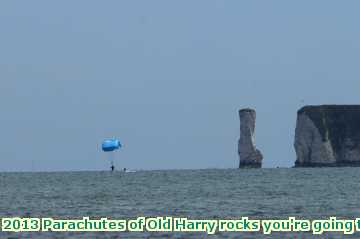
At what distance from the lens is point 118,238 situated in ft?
224

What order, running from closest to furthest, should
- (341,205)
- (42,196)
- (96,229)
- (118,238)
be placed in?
(118,238), (96,229), (341,205), (42,196)

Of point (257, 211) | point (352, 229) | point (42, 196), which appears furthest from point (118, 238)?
point (42, 196)

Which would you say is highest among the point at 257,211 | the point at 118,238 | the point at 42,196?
the point at 42,196

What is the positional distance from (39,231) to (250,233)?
1269 cm

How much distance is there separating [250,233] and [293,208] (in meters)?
21.5

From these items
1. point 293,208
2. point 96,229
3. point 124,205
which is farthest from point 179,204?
point 96,229

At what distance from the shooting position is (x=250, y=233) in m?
69.8

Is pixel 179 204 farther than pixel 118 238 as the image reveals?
Yes

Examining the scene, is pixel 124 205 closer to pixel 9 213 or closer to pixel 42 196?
pixel 9 213

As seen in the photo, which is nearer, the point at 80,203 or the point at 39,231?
the point at 39,231

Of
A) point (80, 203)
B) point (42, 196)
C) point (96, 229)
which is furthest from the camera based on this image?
point (42, 196)

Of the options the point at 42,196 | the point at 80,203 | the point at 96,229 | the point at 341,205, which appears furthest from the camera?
the point at 42,196

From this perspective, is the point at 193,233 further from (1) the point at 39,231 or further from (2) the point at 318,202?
(2) the point at 318,202

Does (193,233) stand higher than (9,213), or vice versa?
(9,213)
